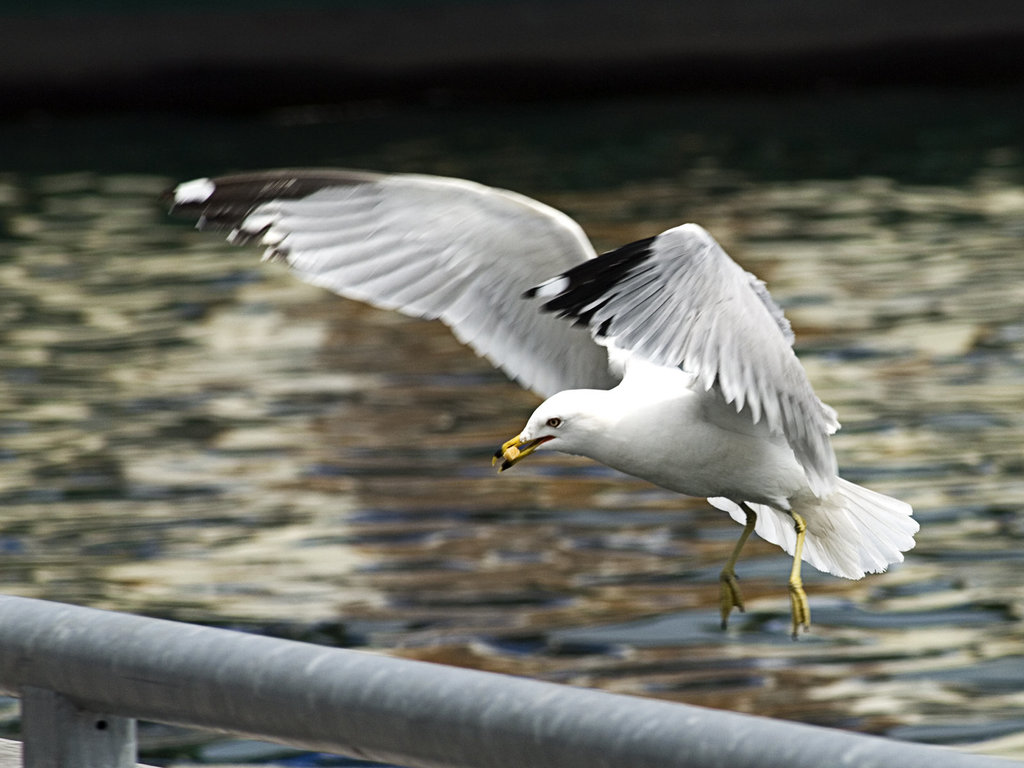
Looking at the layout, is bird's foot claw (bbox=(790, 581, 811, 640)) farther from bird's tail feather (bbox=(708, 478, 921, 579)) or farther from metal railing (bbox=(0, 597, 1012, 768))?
metal railing (bbox=(0, 597, 1012, 768))

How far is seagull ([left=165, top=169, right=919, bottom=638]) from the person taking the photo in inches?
140

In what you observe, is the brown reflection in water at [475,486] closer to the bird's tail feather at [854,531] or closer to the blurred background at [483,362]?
the blurred background at [483,362]

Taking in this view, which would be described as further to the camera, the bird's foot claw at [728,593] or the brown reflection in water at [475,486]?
the brown reflection in water at [475,486]

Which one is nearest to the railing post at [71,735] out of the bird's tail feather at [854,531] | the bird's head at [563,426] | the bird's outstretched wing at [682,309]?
the bird's outstretched wing at [682,309]

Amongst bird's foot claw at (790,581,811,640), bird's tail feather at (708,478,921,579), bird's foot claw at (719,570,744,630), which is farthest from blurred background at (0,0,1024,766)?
bird's foot claw at (790,581,811,640)

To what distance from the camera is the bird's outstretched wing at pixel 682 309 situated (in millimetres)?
3496

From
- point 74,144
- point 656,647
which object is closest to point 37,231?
point 74,144

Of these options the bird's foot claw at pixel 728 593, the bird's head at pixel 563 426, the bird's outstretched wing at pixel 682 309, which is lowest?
the bird's foot claw at pixel 728 593

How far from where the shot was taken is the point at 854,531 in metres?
4.53

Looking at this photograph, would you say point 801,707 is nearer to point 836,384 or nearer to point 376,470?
point 376,470

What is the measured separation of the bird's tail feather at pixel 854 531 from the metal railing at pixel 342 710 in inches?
94.3

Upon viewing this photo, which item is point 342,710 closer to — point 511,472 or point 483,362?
point 511,472

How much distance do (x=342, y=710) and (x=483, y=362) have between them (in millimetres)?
8550

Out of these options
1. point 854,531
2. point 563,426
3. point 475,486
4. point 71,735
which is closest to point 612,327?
point 563,426
